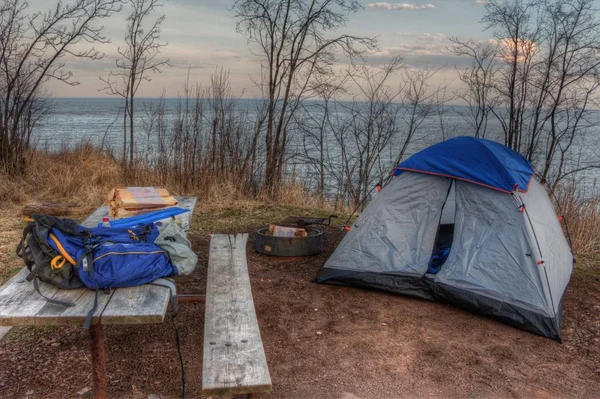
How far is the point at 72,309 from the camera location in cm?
268

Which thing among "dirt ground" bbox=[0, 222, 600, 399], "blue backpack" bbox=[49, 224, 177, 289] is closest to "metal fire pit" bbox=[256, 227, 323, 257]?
"dirt ground" bbox=[0, 222, 600, 399]

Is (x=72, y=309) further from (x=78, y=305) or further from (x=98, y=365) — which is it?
(x=98, y=365)

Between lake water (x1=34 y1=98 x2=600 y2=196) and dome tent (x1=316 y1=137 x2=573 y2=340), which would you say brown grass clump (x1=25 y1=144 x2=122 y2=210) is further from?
dome tent (x1=316 y1=137 x2=573 y2=340)

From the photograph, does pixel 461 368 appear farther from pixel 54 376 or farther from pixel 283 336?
pixel 54 376

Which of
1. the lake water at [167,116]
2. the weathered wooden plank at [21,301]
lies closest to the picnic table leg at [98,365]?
the weathered wooden plank at [21,301]

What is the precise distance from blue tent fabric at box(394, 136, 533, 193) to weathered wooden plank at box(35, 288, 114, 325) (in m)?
3.08

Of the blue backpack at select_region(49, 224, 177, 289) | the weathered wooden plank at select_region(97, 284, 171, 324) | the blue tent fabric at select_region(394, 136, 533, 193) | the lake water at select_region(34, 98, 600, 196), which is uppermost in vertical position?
the blue tent fabric at select_region(394, 136, 533, 193)

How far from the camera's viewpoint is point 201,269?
18.2 feet

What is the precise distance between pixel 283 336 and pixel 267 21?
6789 millimetres

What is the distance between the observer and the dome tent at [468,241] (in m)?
4.36

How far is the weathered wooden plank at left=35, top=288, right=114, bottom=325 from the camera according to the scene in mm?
2590

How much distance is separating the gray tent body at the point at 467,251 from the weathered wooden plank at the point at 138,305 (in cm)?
238

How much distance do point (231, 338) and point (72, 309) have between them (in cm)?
78

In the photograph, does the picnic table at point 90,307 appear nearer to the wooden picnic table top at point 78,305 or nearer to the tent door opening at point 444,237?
the wooden picnic table top at point 78,305
